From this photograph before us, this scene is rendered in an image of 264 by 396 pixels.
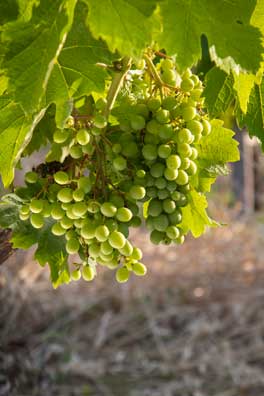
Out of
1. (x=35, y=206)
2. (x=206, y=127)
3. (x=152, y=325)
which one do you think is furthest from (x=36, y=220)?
(x=152, y=325)

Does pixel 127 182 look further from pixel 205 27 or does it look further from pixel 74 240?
pixel 205 27

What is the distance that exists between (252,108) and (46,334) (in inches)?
124

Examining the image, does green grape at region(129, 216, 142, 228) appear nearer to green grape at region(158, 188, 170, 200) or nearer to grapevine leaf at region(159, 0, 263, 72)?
green grape at region(158, 188, 170, 200)

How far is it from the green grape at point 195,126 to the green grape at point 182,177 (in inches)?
1.9

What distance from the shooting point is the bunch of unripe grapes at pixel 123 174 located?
83 cm

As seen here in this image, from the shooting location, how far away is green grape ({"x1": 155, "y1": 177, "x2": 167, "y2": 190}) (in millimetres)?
850

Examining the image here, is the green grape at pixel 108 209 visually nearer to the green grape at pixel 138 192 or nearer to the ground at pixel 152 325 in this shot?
the green grape at pixel 138 192

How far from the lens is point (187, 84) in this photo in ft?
2.85

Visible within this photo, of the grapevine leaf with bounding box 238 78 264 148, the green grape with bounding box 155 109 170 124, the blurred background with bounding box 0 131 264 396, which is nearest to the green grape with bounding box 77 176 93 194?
the green grape with bounding box 155 109 170 124

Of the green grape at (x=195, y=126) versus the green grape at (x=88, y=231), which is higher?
the green grape at (x=195, y=126)

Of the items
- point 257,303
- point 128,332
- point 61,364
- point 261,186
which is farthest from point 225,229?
point 261,186

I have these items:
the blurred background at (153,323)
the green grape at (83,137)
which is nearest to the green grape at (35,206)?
the green grape at (83,137)

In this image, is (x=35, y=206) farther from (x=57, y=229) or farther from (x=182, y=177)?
(x=182, y=177)

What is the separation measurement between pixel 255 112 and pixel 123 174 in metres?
0.20
